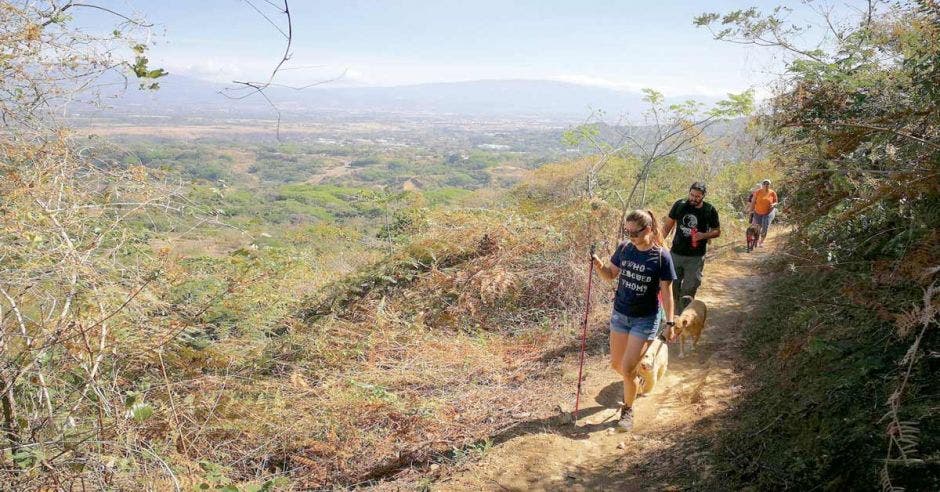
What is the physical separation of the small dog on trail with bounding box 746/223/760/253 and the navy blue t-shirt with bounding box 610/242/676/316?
24.1ft

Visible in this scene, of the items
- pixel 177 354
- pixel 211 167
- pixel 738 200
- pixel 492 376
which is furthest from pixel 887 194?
pixel 211 167

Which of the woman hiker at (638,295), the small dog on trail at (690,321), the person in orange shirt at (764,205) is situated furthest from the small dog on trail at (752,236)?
the woman hiker at (638,295)

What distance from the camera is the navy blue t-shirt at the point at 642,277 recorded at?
4.09 meters

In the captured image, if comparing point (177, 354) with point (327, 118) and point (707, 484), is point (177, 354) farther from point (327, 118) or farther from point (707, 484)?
point (327, 118)

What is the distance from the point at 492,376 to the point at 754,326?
10.3ft

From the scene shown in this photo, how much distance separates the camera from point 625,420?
4.36 m

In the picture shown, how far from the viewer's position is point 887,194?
273cm

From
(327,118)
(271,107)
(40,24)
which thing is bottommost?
(271,107)

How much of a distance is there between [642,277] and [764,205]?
727 centimetres

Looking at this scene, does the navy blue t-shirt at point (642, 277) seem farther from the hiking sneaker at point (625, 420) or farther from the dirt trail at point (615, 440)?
the dirt trail at point (615, 440)

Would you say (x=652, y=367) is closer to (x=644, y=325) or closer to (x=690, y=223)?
(x=644, y=325)

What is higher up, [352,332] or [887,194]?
[887,194]

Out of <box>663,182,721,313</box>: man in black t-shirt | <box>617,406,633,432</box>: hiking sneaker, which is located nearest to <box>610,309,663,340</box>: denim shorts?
<box>617,406,633,432</box>: hiking sneaker

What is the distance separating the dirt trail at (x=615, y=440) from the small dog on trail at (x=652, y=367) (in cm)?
13
